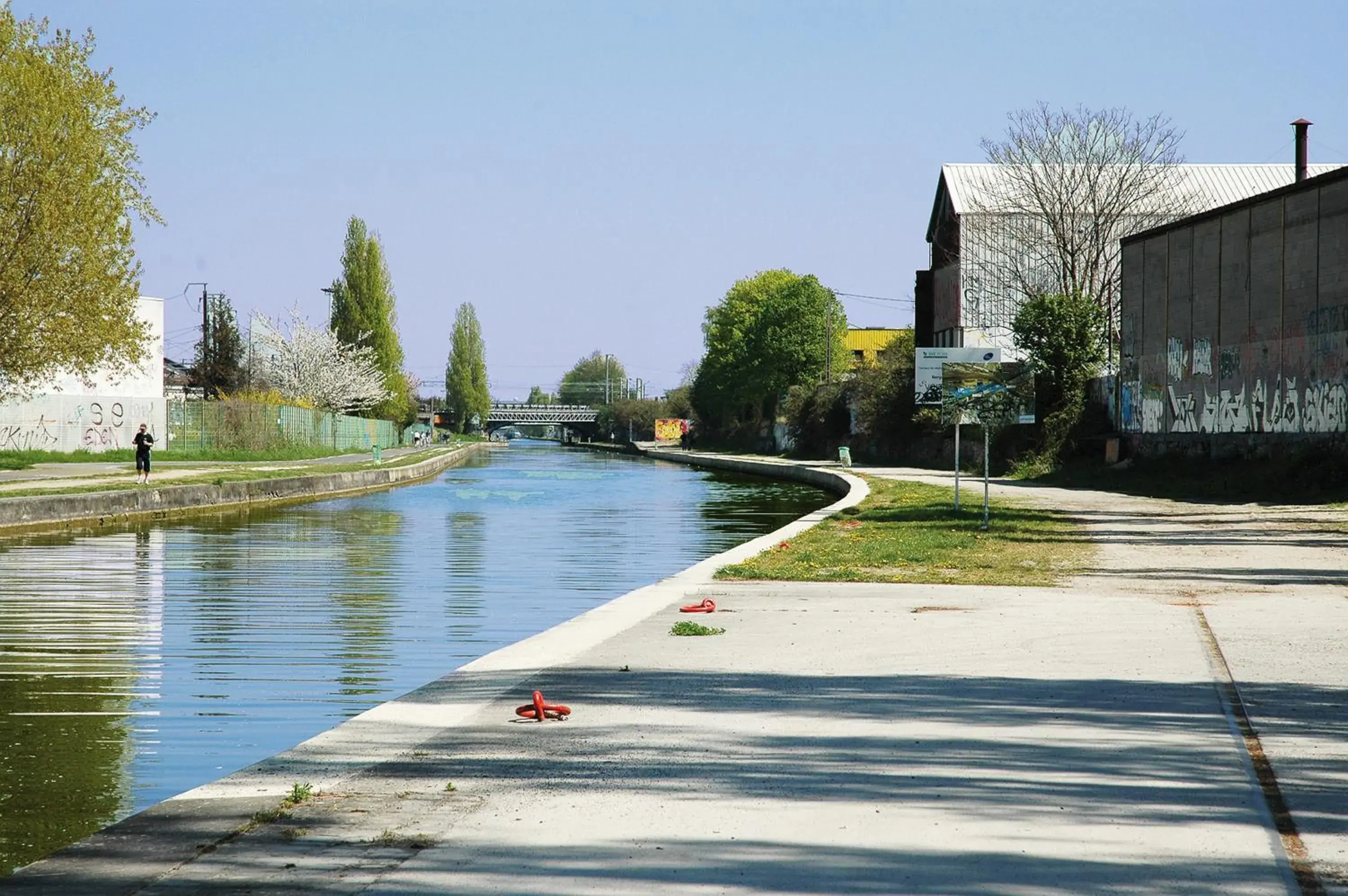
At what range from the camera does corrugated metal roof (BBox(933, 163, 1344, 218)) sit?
61906mm

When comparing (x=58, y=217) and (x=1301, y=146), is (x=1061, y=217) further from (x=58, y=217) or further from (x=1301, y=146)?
(x=58, y=217)

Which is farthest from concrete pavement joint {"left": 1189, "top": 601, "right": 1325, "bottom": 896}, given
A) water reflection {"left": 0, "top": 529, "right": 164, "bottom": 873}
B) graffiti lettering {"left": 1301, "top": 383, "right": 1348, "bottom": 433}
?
graffiti lettering {"left": 1301, "top": 383, "right": 1348, "bottom": 433}

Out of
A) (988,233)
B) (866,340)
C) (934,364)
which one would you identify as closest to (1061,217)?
(988,233)

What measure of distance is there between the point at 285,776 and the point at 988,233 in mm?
57732

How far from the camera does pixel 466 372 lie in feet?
571

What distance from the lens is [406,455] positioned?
247ft

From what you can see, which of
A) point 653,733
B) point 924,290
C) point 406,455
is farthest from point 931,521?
point 406,455

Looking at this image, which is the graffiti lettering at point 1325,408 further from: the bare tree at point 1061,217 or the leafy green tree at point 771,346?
the leafy green tree at point 771,346

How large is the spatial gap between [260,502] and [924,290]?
38.9 metres

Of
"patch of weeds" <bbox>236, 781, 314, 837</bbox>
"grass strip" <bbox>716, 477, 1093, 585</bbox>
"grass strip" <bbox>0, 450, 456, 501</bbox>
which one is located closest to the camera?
"patch of weeds" <bbox>236, 781, 314, 837</bbox>

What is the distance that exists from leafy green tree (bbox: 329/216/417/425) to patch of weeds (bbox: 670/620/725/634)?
8628 cm

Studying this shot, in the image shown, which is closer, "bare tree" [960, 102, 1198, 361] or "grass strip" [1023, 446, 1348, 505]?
"grass strip" [1023, 446, 1348, 505]

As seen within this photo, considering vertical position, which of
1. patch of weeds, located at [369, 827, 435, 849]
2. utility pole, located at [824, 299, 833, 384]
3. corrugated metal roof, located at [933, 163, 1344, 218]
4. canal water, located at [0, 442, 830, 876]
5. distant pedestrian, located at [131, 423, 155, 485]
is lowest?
canal water, located at [0, 442, 830, 876]

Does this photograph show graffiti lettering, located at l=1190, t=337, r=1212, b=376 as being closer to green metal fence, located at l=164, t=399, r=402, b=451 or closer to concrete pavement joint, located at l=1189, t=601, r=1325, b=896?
concrete pavement joint, located at l=1189, t=601, r=1325, b=896
